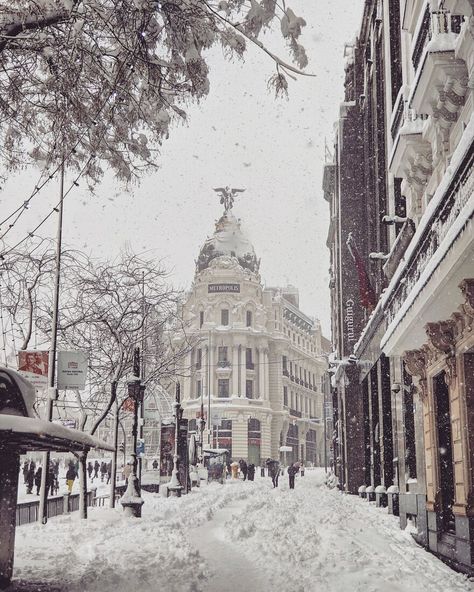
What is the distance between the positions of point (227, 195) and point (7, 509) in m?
87.0

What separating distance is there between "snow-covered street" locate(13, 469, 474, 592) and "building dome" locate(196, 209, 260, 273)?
241ft

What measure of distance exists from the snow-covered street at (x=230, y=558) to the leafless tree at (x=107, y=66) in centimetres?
463

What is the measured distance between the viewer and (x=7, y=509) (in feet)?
23.9

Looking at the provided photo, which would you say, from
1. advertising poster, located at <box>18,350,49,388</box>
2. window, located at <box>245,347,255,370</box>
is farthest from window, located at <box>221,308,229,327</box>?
advertising poster, located at <box>18,350,49,388</box>

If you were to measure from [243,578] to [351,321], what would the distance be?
2532cm

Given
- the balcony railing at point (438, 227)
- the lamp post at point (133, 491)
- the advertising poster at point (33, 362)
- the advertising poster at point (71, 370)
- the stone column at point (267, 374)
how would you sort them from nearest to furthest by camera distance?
1. the balcony railing at point (438, 227)
2. the advertising poster at point (71, 370)
3. the advertising poster at point (33, 362)
4. the lamp post at point (133, 491)
5. the stone column at point (267, 374)

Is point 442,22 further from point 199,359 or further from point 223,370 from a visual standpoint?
point 199,359

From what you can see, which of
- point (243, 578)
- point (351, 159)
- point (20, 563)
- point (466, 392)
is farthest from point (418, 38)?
point (351, 159)

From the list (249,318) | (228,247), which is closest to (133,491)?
(249,318)

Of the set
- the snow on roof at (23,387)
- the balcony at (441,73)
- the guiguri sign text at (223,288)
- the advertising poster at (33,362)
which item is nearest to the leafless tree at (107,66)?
the snow on roof at (23,387)

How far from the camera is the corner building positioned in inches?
3177

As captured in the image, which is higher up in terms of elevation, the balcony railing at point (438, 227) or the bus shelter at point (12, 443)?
the balcony railing at point (438, 227)

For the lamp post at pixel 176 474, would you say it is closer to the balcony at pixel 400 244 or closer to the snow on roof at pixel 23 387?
the balcony at pixel 400 244

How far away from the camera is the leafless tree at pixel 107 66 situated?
614 cm
